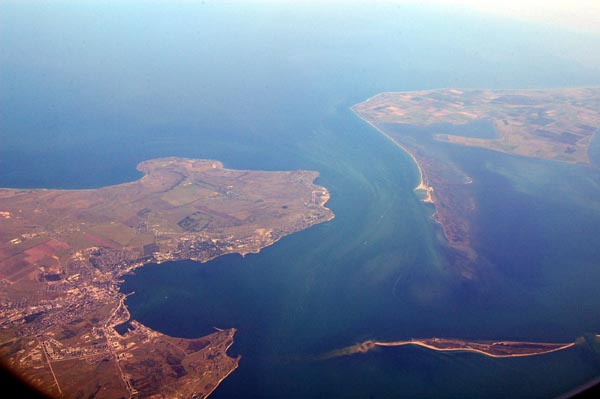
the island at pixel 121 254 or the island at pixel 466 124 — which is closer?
the island at pixel 121 254

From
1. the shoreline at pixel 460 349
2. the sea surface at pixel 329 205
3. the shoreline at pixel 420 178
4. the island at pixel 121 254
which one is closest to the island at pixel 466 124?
the shoreline at pixel 420 178

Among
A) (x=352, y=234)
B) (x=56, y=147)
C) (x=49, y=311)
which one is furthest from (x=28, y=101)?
(x=352, y=234)

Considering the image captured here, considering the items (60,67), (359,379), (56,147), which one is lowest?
(359,379)

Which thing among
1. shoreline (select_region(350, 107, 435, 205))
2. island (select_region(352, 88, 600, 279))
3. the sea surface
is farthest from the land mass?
shoreline (select_region(350, 107, 435, 205))

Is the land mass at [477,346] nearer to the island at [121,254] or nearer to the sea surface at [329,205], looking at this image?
the sea surface at [329,205]

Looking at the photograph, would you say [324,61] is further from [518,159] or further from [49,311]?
[49,311]
